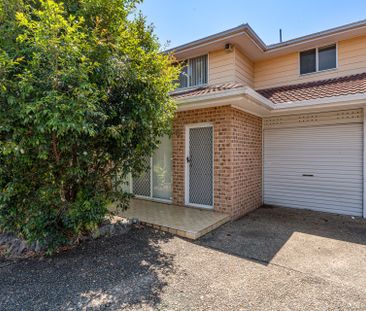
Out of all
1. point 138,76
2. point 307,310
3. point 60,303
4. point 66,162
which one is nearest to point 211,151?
point 138,76

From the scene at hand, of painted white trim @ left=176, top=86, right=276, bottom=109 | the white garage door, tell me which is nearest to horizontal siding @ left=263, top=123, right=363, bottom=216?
the white garage door

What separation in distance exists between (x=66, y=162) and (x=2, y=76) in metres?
1.44

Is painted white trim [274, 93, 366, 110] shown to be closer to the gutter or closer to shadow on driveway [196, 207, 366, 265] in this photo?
the gutter

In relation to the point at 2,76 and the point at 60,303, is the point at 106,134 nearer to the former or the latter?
the point at 2,76

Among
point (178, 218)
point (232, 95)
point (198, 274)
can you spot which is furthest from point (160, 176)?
point (198, 274)

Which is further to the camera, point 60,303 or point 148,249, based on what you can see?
point 148,249

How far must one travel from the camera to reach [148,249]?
4.01m

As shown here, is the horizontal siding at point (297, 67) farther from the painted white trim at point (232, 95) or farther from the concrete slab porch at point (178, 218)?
the concrete slab porch at point (178, 218)

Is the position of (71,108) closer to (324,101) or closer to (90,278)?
(90,278)

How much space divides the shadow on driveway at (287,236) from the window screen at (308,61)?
4.75 meters

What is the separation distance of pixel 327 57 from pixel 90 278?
884 cm

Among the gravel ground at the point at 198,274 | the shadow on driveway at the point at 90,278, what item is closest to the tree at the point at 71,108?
the shadow on driveway at the point at 90,278

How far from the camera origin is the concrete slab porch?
468 centimetres

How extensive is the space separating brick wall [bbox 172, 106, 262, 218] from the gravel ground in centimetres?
126
